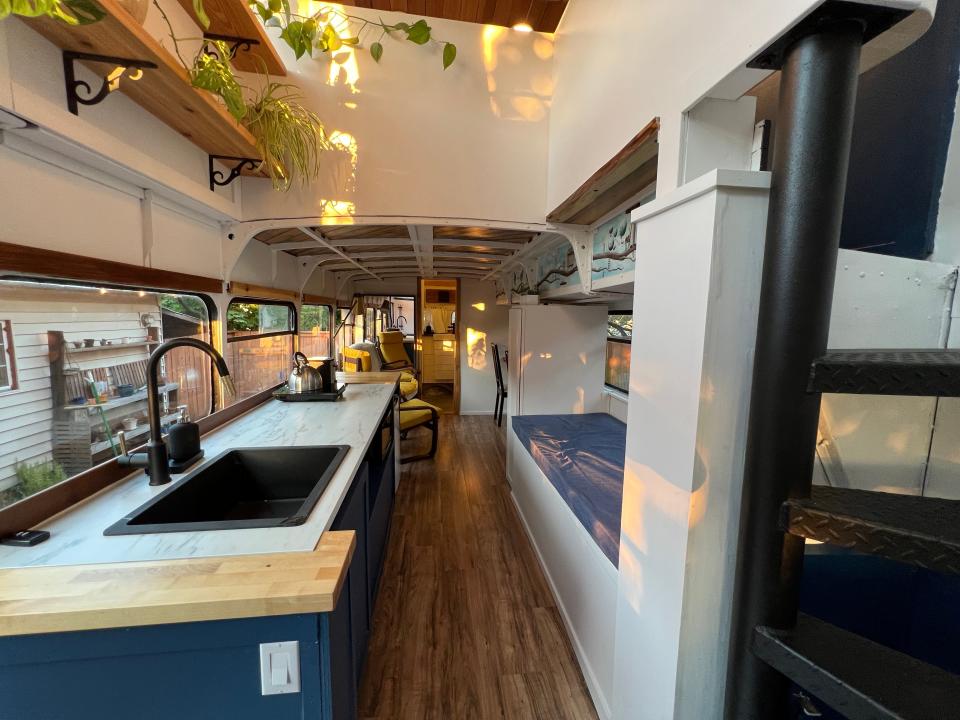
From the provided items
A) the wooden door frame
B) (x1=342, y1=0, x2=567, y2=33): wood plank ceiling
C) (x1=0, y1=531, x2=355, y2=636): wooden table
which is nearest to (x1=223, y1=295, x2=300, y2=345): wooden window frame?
(x1=0, y1=531, x2=355, y2=636): wooden table

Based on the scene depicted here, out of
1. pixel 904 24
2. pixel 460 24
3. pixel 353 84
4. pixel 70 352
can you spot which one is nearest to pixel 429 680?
pixel 70 352

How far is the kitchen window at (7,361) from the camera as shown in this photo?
975 millimetres

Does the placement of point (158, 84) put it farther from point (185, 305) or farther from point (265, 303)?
point (265, 303)

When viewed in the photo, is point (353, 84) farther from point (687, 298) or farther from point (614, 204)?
point (687, 298)

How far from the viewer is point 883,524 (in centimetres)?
53

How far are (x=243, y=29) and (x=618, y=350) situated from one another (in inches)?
134

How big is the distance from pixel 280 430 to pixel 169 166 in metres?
1.23

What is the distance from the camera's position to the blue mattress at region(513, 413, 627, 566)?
1.66m

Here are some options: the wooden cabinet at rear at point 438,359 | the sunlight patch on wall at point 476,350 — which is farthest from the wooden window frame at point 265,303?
the wooden cabinet at rear at point 438,359

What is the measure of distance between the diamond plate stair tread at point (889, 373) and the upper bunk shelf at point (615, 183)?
0.81 m

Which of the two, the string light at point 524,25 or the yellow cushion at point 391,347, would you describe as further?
the yellow cushion at point 391,347

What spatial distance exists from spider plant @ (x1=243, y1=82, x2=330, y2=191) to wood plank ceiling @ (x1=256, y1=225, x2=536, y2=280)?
1.45 ft

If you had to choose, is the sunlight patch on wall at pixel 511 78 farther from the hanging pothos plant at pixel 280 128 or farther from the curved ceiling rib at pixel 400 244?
the hanging pothos plant at pixel 280 128

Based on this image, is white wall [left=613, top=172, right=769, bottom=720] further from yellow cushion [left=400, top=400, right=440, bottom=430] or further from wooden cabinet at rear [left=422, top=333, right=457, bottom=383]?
wooden cabinet at rear [left=422, top=333, right=457, bottom=383]
